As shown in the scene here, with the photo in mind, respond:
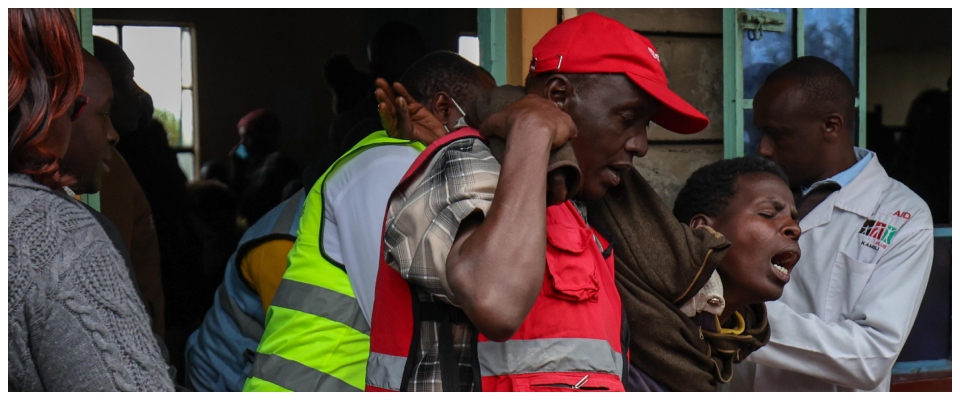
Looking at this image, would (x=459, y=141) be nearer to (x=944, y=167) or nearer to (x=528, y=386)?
(x=528, y=386)

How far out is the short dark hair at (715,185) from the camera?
2525mm

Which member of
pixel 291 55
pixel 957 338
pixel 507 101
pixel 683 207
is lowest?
pixel 957 338

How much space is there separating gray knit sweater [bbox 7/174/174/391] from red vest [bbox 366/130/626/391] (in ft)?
1.66

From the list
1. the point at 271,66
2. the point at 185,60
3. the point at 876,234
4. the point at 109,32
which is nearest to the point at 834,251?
the point at 876,234

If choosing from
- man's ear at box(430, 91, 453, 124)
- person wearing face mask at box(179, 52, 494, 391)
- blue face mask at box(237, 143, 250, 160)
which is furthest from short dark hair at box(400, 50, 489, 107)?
blue face mask at box(237, 143, 250, 160)

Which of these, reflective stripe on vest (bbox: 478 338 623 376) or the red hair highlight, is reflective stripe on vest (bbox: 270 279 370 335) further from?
the red hair highlight

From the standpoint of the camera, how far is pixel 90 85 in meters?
1.92

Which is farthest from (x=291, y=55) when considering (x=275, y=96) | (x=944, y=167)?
(x=944, y=167)

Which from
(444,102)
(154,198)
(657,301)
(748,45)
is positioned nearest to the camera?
(657,301)

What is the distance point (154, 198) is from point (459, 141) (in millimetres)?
3111

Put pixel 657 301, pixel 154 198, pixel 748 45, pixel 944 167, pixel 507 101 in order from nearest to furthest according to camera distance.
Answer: pixel 507 101, pixel 657 301, pixel 748 45, pixel 154 198, pixel 944 167

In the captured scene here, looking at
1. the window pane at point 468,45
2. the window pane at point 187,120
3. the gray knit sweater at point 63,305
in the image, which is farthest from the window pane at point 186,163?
the gray knit sweater at point 63,305

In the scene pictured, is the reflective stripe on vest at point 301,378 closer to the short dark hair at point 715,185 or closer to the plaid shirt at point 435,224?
the plaid shirt at point 435,224
